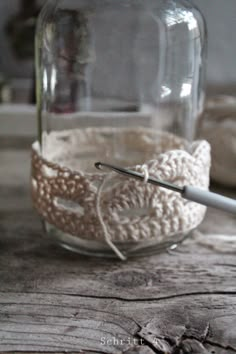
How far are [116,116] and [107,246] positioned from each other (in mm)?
218

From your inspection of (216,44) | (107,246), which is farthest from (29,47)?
(107,246)

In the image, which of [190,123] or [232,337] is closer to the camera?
[232,337]

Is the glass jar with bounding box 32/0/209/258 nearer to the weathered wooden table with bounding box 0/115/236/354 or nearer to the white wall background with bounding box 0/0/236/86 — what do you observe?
the weathered wooden table with bounding box 0/115/236/354

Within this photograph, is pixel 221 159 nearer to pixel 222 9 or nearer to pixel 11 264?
pixel 11 264

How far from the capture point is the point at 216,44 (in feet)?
2.99

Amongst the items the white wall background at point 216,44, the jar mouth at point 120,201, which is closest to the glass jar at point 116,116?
the jar mouth at point 120,201

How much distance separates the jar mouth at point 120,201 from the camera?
16.7 inches

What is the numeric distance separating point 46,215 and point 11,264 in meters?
0.05

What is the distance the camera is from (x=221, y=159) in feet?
2.01

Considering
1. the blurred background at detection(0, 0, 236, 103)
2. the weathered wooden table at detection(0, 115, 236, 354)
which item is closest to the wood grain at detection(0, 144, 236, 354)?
the weathered wooden table at detection(0, 115, 236, 354)

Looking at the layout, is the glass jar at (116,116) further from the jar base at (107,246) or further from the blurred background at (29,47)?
the blurred background at (29,47)

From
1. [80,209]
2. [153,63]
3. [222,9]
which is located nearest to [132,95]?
[153,63]

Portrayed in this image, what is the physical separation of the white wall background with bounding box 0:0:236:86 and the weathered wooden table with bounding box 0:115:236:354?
0.47 metres

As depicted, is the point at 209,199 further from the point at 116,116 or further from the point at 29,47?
the point at 29,47
